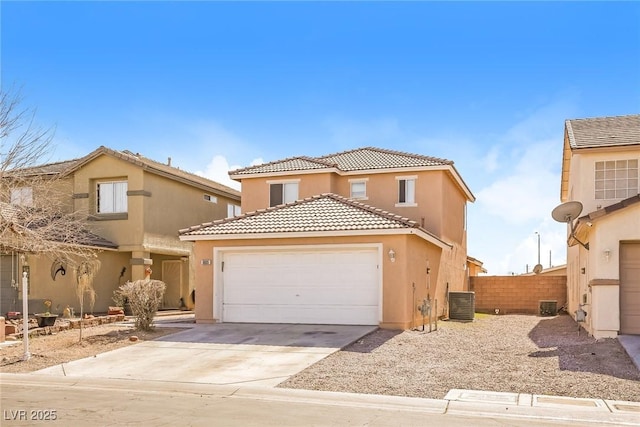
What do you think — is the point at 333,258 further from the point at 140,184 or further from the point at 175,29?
the point at 140,184

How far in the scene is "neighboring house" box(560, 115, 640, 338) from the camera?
15.2 m

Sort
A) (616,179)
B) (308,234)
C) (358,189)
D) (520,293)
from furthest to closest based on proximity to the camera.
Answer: (520,293) → (358,189) → (616,179) → (308,234)

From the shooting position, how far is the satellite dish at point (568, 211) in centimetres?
1730

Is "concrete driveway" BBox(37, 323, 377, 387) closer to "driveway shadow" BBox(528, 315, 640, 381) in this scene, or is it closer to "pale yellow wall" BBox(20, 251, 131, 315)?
"driveway shadow" BBox(528, 315, 640, 381)

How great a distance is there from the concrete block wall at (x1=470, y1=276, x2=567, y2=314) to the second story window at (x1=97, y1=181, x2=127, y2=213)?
17.2 meters

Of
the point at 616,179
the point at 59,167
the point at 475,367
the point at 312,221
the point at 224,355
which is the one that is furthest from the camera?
the point at 59,167

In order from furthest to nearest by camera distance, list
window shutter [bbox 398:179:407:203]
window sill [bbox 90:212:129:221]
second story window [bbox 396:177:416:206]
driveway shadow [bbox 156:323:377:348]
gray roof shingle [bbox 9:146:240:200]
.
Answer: window sill [bbox 90:212:129:221] → gray roof shingle [bbox 9:146:240:200] → window shutter [bbox 398:179:407:203] → second story window [bbox 396:177:416:206] → driveway shadow [bbox 156:323:377:348]

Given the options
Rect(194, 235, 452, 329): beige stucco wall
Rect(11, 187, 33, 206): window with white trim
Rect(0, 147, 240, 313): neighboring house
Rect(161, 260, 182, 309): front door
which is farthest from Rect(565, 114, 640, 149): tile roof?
Rect(161, 260, 182, 309): front door

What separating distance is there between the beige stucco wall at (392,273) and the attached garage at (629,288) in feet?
18.2

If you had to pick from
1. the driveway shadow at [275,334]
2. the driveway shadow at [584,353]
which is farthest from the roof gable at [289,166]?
the driveway shadow at [584,353]

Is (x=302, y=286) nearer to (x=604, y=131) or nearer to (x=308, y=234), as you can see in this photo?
(x=308, y=234)

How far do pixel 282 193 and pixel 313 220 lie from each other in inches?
293

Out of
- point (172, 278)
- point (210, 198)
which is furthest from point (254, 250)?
point (210, 198)

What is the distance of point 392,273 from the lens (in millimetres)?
17391
